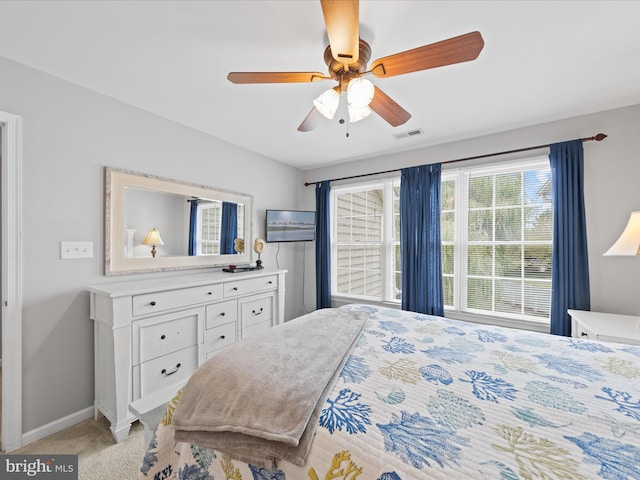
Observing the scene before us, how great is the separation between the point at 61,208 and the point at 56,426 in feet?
5.00

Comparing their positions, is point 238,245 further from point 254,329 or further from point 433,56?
point 433,56

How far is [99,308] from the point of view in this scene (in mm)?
1917

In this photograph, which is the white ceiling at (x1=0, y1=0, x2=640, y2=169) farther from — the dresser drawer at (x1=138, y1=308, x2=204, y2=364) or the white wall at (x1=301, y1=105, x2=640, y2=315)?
the dresser drawer at (x1=138, y1=308, x2=204, y2=364)

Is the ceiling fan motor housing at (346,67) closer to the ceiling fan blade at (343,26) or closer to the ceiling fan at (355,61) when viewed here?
the ceiling fan at (355,61)

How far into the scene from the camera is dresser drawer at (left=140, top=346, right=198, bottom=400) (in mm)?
1948

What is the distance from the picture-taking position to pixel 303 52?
5.42 ft

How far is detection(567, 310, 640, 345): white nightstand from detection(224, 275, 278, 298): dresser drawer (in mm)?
2734

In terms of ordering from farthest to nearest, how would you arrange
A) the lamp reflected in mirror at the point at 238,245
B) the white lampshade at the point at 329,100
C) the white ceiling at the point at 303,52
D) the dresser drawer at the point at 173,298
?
the lamp reflected in mirror at the point at 238,245, the dresser drawer at the point at 173,298, the white lampshade at the point at 329,100, the white ceiling at the point at 303,52

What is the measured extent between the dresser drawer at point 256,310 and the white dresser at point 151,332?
0.09 m

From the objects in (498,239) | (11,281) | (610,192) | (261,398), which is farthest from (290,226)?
(610,192)

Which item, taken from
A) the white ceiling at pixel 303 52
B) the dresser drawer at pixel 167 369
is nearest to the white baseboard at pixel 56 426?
the dresser drawer at pixel 167 369

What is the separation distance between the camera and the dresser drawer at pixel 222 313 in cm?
239

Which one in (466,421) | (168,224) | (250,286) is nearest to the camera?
(466,421)

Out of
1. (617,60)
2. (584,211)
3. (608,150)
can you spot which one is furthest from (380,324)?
(608,150)
